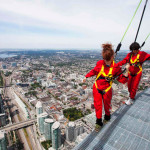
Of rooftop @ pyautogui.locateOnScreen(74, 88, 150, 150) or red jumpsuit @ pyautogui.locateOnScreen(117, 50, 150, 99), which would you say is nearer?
rooftop @ pyautogui.locateOnScreen(74, 88, 150, 150)

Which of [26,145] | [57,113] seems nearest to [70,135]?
[26,145]

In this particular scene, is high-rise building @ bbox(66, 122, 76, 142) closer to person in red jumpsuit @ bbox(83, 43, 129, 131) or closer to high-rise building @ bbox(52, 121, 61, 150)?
high-rise building @ bbox(52, 121, 61, 150)

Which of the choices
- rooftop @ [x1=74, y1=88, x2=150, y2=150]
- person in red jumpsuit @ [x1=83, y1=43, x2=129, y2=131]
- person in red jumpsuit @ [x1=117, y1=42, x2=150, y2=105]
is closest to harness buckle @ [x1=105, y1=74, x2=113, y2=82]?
person in red jumpsuit @ [x1=83, y1=43, x2=129, y2=131]

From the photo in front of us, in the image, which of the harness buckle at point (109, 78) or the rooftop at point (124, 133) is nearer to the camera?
the harness buckle at point (109, 78)

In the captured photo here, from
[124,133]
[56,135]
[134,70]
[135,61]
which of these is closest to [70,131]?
[56,135]

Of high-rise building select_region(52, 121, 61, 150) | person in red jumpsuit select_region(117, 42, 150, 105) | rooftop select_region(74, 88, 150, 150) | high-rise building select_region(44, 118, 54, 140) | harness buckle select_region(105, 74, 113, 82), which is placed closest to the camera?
harness buckle select_region(105, 74, 113, 82)

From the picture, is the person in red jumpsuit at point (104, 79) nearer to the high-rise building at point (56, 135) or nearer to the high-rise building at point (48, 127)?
the high-rise building at point (56, 135)

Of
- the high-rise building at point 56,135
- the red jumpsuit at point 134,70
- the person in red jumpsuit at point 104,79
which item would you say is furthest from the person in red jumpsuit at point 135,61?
the high-rise building at point 56,135
